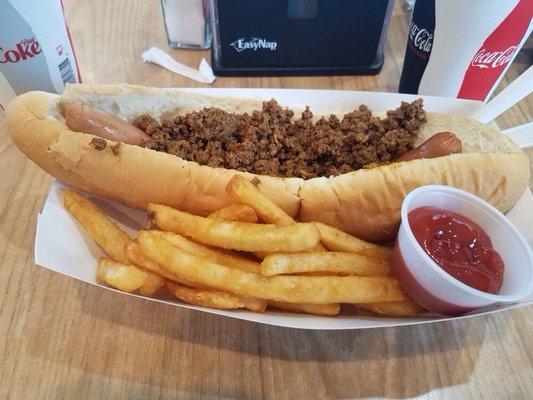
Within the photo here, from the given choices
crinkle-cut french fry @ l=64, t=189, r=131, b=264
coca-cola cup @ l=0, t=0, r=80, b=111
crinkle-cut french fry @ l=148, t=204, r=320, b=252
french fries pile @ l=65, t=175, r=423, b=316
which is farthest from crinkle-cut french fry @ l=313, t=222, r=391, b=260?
coca-cola cup @ l=0, t=0, r=80, b=111

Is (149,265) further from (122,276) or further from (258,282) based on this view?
(258,282)

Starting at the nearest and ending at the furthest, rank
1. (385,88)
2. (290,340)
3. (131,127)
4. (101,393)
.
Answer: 1. (101,393)
2. (290,340)
3. (131,127)
4. (385,88)

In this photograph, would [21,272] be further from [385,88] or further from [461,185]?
[385,88]

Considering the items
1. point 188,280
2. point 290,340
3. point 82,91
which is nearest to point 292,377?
point 290,340

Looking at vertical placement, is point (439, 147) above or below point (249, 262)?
above

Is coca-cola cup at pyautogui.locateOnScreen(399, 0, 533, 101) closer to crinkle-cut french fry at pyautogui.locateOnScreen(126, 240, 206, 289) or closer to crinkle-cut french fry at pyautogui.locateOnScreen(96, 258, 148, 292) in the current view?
crinkle-cut french fry at pyautogui.locateOnScreen(126, 240, 206, 289)

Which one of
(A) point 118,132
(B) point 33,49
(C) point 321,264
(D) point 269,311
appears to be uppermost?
(B) point 33,49

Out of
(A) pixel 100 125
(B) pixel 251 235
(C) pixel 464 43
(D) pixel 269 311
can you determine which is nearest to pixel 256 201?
(B) pixel 251 235
